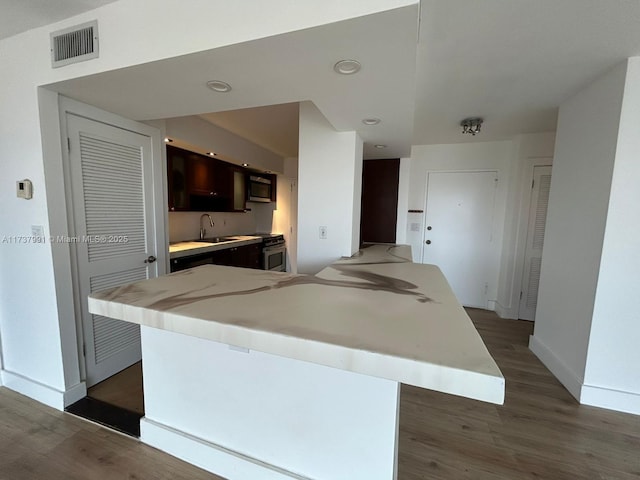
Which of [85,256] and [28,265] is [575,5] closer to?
[85,256]

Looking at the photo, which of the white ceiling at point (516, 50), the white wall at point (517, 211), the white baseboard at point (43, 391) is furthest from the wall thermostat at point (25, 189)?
the white wall at point (517, 211)

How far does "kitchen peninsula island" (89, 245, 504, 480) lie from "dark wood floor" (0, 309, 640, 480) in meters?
0.24

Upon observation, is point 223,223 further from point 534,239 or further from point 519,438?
point 534,239

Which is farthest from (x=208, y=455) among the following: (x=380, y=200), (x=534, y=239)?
(x=534, y=239)

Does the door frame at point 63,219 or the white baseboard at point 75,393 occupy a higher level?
the door frame at point 63,219

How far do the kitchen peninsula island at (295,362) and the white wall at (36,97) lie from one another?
0.97 meters

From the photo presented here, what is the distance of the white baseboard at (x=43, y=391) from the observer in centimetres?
177

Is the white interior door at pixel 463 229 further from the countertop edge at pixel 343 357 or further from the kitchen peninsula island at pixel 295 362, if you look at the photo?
the countertop edge at pixel 343 357

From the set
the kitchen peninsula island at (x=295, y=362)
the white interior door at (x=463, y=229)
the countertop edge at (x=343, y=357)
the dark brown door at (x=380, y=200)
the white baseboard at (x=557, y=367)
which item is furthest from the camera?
the white interior door at (x=463, y=229)

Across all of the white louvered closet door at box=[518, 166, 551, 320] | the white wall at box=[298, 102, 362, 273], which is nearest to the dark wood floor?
the white wall at box=[298, 102, 362, 273]

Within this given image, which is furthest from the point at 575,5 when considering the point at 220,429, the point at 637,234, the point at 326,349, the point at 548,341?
the point at 220,429

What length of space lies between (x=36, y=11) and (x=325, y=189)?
190 cm

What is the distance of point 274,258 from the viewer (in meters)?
4.86

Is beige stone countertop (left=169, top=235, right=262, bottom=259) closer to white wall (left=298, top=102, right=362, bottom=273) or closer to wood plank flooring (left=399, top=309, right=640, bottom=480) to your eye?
white wall (left=298, top=102, right=362, bottom=273)
